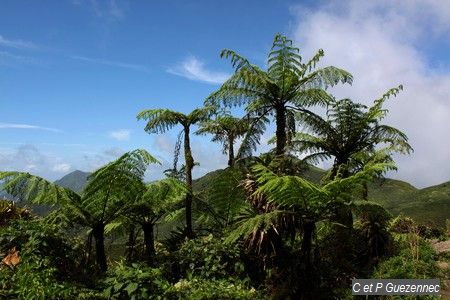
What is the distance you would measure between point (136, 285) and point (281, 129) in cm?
570

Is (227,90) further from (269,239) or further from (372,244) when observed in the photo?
(372,244)

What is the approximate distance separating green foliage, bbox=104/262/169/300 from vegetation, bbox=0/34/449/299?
0.02m

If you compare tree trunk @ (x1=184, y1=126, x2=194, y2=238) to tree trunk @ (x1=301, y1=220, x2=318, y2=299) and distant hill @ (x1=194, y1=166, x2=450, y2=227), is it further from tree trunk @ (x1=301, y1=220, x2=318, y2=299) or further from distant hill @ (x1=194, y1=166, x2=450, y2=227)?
distant hill @ (x1=194, y1=166, x2=450, y2=227)

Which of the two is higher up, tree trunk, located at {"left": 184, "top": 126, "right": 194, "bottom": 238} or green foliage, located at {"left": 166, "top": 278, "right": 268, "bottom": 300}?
tree trunk, located at {"left": 184, "top": 126, "right": 194, "bottom": 238}

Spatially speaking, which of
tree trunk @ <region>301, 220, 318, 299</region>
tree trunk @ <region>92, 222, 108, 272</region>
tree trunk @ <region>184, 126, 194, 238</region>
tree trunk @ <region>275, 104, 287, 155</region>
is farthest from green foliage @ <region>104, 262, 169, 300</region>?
tree trunk @ <region>184, 126, 194, 238</region>

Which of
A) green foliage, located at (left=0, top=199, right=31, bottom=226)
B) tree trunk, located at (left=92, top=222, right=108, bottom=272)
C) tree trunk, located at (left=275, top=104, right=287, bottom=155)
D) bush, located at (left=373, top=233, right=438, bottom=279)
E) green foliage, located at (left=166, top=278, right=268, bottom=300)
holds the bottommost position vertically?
green foliage, located at (left=166, top=278, right=268, bottom=300)

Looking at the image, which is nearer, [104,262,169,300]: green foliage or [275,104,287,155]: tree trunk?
[104,262,169,300]: green foliage

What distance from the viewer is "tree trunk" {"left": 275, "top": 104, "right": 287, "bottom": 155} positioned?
12.1m

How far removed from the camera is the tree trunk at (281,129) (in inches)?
476

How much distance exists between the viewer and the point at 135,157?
1145 cm

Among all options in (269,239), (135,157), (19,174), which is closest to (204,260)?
(269,239)

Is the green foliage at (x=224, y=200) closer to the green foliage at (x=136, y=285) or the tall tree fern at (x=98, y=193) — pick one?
the tall tree fern at (x=98, y=193)

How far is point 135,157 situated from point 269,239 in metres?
3.79

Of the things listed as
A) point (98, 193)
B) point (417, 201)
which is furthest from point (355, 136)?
point (417, 201)
